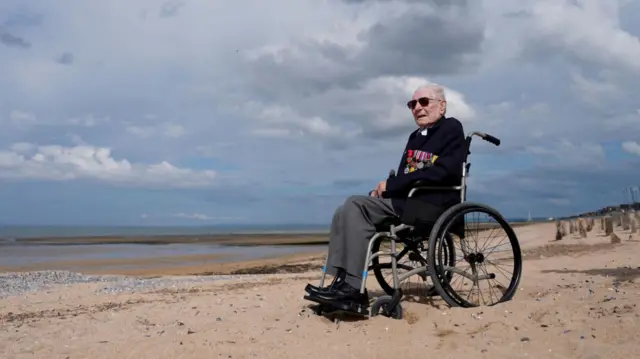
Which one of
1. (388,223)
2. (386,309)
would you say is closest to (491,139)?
(388,223)

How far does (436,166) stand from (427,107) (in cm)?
62

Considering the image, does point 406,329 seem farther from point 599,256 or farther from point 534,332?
point 599,256

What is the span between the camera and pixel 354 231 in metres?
4.68

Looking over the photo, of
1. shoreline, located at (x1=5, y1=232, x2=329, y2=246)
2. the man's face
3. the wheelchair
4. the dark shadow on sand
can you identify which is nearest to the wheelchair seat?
the wheelchair

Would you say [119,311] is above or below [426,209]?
below

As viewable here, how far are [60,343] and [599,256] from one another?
8351 millimetres

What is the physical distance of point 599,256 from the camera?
376 inches

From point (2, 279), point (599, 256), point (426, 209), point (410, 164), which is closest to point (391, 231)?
point (426, 209)

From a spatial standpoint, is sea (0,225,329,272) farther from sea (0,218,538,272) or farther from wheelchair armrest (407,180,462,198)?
wheelchair armrest (407,180,462,198)

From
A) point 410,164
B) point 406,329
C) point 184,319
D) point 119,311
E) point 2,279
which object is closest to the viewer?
point 406,329

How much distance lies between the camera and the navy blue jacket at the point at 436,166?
4746 mm

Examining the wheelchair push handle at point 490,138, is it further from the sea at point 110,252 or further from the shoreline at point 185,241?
the shoreline at point 185,241

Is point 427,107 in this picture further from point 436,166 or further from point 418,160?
point 436,166

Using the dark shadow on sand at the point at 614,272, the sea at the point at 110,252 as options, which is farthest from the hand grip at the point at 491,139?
the sea at the point at 110,252
